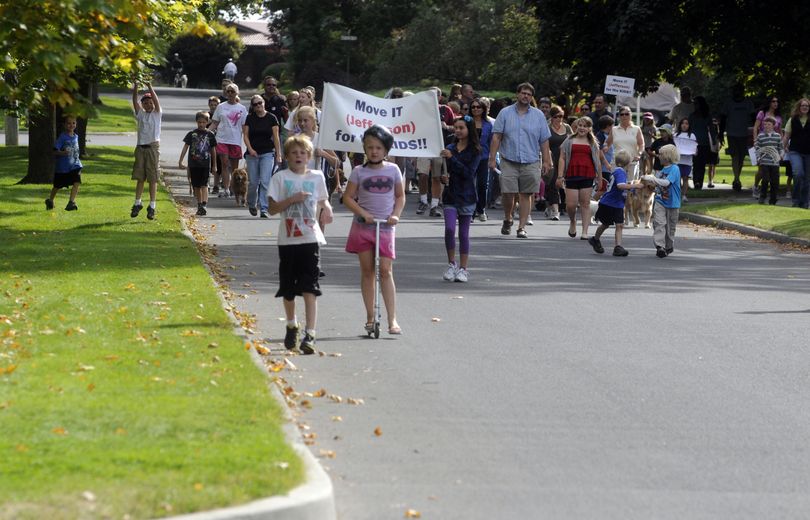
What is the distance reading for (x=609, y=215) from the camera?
1866 centimetres

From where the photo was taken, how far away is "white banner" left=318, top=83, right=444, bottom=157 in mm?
14516

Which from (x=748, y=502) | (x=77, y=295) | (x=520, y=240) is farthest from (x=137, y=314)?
(x=520, y=240)

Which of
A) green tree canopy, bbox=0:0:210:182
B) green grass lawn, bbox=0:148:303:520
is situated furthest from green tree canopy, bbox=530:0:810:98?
green tree canopy, bbox=0:0:210:182

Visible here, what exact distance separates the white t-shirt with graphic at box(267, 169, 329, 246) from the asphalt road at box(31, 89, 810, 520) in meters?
0.85

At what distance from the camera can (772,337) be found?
11883mm

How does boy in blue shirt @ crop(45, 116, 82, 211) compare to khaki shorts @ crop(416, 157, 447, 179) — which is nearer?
boy in blue shirt @ crop(45, 116, 82, 211)

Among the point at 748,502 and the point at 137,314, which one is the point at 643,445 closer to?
the point at 748,502

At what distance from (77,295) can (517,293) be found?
4.31 metres

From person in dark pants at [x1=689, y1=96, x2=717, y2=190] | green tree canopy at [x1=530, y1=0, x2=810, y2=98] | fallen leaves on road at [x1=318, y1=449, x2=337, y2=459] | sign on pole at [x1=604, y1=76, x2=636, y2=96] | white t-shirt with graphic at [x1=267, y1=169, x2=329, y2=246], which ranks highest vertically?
green tree canopy at [x1=530, y1=0, x2=810, y2=98]

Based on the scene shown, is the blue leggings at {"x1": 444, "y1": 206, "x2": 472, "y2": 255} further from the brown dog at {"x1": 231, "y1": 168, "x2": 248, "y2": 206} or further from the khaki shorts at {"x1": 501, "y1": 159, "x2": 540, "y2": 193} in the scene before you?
the brown dog at {"x1": 231, "y1": 168, "x2": 248, "y2": 206}

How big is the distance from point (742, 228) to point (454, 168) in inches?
343

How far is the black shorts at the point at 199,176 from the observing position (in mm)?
22578

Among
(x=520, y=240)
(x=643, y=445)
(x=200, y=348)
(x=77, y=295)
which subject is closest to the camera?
(x=643, y=445)

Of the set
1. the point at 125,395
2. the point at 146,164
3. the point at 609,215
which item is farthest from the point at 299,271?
the point at 146,164
